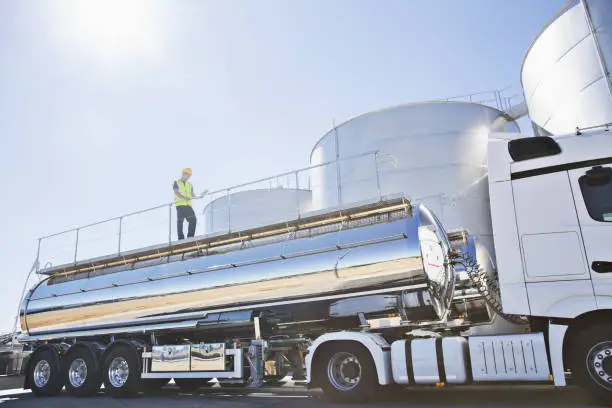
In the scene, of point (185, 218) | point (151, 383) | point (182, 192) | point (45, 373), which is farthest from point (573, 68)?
point (45, 373)

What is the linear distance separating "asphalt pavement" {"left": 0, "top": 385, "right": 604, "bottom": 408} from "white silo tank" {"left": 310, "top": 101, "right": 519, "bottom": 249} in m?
8.26

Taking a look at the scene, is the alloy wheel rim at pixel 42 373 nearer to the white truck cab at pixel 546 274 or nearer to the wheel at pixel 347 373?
the wheel at pixel 347 373

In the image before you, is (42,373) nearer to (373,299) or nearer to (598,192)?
(373,299)

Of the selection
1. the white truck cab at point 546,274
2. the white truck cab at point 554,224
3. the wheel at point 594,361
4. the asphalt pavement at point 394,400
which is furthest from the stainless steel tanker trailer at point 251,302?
the wheel at point 594,361

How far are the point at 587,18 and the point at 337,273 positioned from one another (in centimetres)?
988

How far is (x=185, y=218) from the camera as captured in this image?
1336cm

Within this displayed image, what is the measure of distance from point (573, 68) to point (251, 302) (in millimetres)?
10362

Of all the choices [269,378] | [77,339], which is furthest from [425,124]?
[77,339]

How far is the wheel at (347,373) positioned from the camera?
24.6 feet

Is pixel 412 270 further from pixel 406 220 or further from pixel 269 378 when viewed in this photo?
pixel 269 378

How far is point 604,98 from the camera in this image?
38.7 feet

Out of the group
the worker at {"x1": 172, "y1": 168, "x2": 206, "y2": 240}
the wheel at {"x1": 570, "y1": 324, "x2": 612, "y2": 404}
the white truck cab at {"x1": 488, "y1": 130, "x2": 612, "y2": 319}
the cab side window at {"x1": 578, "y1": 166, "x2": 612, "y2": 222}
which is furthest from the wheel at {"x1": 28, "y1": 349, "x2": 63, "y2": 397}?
the cab side window at {"x1": 578, "y1": 166, "x2": 612, "y2": 222}

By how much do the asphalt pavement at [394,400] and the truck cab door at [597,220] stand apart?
154 centimetres

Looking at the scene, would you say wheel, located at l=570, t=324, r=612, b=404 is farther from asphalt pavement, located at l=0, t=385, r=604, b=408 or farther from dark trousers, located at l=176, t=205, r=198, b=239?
dark trousers, located at l=176, t=205, r=198, b=239
